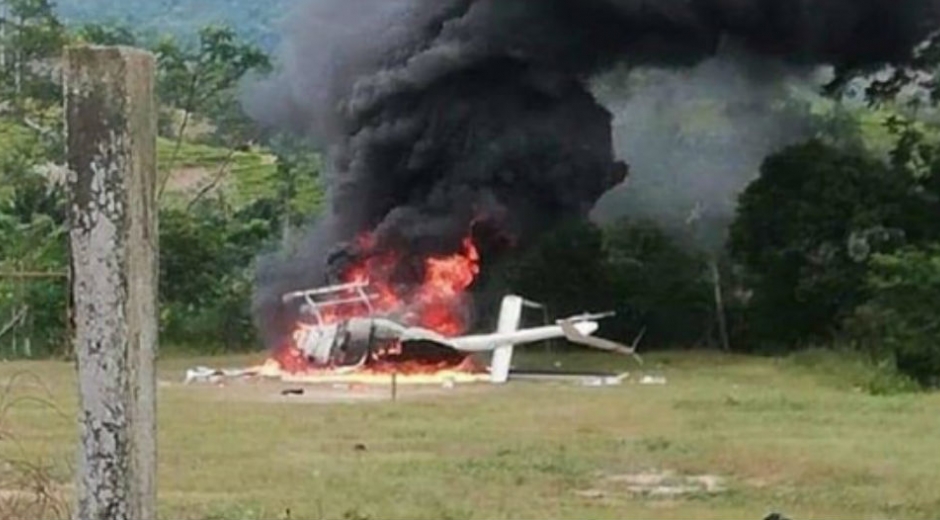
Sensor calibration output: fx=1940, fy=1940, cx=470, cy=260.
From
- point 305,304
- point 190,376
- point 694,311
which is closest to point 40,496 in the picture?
point 190,376

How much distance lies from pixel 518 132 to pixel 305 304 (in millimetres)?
4014

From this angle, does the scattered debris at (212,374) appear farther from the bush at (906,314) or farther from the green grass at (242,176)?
the green grass at (242,176)

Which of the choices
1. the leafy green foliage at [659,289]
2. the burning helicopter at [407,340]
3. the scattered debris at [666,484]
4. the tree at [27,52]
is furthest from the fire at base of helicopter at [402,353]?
the scattered debris at [666,484]

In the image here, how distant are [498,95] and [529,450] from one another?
15451 millimetres

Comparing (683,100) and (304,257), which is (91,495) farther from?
(683,100)

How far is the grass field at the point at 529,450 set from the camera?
10828 mm

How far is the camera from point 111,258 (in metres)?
3.46

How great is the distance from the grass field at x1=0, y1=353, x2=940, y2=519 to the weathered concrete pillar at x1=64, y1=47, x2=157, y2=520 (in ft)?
11.8

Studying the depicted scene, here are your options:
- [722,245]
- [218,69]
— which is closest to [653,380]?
[722,245]

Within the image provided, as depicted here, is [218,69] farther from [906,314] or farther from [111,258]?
[111,258]

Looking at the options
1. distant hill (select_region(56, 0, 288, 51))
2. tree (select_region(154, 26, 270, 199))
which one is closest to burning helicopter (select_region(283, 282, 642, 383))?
tree (select_region(154, 26, 270, 199))

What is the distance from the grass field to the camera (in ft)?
35.5

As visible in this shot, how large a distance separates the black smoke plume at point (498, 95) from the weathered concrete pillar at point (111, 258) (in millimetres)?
23848

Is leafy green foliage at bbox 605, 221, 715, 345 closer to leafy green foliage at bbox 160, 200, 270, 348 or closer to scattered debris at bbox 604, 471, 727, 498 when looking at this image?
leafy green foliage at bbox 160, 200, 270, 348
